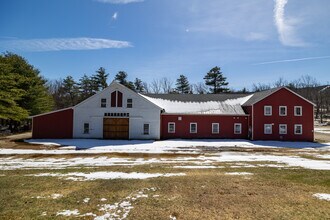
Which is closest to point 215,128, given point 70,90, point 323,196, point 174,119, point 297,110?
point 174,119

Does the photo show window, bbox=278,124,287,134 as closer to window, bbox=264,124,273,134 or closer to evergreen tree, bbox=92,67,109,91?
window, bbox=264,124,273,134

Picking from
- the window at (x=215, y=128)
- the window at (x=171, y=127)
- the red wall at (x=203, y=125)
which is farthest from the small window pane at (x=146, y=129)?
the window at (x=215, y=128)

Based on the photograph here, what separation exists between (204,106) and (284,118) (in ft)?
32.5

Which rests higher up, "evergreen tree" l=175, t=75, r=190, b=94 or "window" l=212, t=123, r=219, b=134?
"evergreen tree" l=175, t=75, r=190, b=94

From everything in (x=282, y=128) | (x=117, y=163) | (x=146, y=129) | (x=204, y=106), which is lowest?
(x=117, y=163)

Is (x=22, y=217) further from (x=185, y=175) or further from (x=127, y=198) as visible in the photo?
(x=185, y=175)

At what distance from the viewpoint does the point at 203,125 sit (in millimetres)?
31078

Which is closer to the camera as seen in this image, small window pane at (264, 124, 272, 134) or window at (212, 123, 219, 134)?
small window pane at (264, 124, 272, 134)

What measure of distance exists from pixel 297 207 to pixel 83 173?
8.81 m

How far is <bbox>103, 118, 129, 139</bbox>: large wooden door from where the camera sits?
97.4ft

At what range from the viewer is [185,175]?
1145 centimetres

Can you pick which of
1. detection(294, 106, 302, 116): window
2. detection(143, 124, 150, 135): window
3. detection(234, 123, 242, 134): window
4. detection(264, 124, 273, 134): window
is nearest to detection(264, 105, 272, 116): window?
detection(264, 124, 273, 134): window

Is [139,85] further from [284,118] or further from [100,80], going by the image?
[284,118]

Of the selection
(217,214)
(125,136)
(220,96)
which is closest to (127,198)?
(217,214)
